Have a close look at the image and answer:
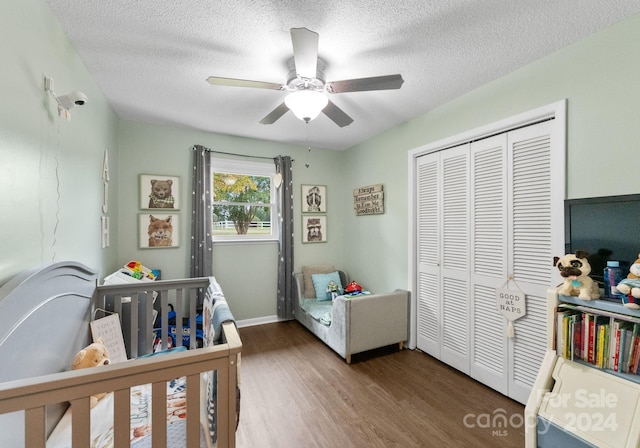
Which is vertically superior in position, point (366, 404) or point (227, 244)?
point (227, 244)

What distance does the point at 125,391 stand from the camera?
0.83 meters

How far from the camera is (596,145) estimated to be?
5.40ft

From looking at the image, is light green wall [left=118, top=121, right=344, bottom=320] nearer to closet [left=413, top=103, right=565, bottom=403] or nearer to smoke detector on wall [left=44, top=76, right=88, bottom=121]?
closet [left=413, top=103, right=565, bottom=403]

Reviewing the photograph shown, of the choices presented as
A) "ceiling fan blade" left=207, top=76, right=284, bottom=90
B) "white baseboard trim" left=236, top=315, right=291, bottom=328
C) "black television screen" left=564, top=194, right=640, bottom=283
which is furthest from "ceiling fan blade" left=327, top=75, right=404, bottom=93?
"white baseboard trim" left=236, top=315, right=291, bottom=328

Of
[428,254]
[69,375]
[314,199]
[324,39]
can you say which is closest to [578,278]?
[428,254]

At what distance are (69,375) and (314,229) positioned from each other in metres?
3.32

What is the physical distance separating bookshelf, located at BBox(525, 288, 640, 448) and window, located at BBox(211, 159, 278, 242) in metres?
3.08

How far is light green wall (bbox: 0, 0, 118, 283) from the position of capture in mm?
1055

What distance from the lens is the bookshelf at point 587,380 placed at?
1.20 meters

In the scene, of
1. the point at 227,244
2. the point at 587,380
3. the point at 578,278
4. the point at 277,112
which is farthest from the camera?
the point at 227,244

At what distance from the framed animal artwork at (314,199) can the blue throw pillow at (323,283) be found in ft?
3.10

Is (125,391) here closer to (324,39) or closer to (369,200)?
(324,39)

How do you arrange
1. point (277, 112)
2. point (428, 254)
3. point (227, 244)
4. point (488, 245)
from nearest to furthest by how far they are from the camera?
point (277, 112)
point (488, 245)
point (428, 254)
point (227, 244)

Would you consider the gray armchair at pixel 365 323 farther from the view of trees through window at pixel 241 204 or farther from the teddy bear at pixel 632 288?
the teddy bear at pixel 632 288
